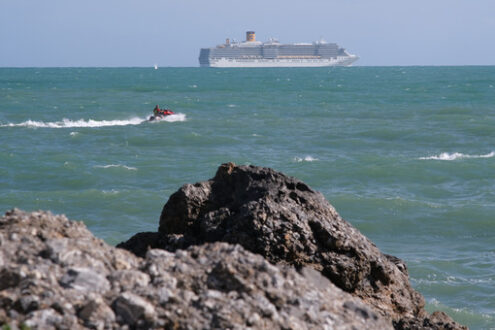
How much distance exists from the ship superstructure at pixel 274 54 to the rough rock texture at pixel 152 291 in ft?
515

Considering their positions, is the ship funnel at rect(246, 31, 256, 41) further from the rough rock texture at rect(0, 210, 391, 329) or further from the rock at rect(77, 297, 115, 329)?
the rock at rect(77, 297, 115, 329)

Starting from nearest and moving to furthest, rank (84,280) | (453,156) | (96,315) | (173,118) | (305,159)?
(96,315) < (84,280) < (305,159) < (453,156) < (173,118)

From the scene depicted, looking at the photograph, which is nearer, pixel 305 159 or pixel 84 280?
pixel 84 280

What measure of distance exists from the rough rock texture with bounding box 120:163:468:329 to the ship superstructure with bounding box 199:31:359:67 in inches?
6096

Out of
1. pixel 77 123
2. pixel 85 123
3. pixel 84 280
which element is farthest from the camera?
pixel 85 123

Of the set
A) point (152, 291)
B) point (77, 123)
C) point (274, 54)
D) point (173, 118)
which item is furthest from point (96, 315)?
point (274, 54)

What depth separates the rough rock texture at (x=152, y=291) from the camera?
3227 millimetres

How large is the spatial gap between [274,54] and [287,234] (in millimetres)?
157428

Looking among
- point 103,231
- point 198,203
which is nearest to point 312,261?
point 198,203

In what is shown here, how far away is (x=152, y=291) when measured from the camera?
3342 millimetres

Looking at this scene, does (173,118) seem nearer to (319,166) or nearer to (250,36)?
(319,166)

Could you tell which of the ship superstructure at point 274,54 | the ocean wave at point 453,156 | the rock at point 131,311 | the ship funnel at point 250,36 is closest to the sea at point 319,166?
the ocean wave at point 453,156

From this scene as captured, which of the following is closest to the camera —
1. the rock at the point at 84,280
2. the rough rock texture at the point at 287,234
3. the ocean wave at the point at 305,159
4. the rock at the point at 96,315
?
the rock at the point at 96,315

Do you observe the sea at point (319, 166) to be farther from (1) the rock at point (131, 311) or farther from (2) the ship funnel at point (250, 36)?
(2) the ship funnel at point (250, 36)
